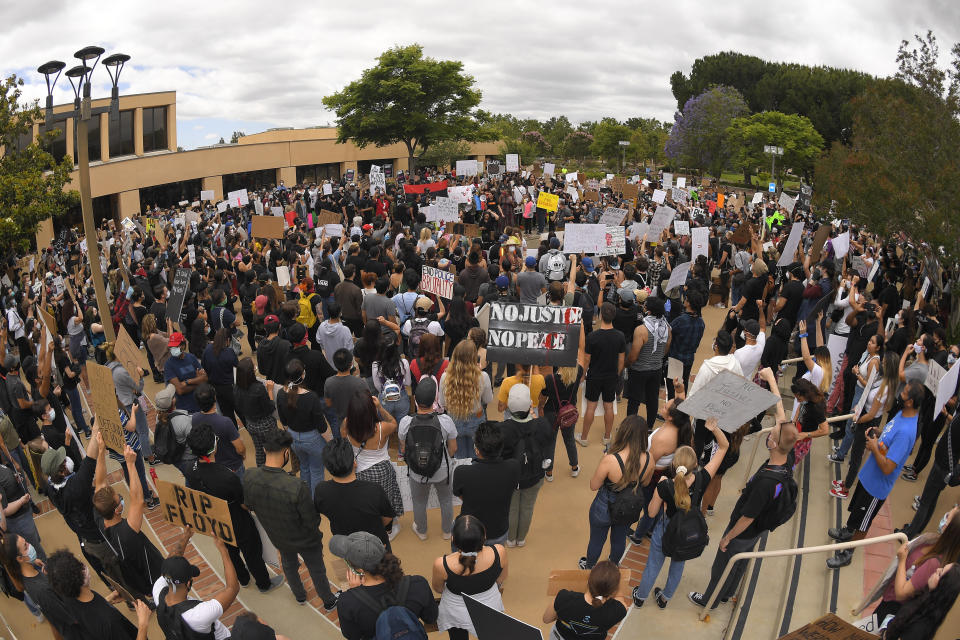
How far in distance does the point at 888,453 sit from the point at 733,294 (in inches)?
313

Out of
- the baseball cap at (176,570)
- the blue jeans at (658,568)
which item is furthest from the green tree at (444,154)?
the baseball cap at (176,570)

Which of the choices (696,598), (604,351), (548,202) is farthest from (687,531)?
(548,202)

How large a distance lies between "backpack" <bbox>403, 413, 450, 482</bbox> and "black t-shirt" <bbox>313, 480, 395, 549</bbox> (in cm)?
83

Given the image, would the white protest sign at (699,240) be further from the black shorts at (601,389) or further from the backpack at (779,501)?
the backpack at (779,501)

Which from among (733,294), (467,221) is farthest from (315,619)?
(467,221)

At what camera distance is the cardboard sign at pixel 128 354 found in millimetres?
6758

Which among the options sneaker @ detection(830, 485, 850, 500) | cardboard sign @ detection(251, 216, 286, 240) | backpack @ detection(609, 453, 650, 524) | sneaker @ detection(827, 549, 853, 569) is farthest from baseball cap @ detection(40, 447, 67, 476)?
cardboard sign @ detection(251, 216, 286, 240)

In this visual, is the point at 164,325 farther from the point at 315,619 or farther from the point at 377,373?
the point at 315,619

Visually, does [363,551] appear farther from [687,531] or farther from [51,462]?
[51,462]

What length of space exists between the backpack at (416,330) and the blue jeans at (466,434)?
1.69 meters

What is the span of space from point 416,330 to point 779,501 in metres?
4.58

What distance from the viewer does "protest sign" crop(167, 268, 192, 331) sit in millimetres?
9492

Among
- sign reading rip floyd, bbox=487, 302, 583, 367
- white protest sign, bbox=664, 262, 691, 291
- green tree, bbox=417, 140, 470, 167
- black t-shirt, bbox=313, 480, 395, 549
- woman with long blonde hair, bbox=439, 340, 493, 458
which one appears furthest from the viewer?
green tree, bbox=417, 140, 470, 167

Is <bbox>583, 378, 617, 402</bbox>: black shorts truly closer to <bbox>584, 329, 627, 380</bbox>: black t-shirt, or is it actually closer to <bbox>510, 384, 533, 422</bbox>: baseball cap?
<bbox>584, 329, 627, 380</bbox>: black t-shirt
